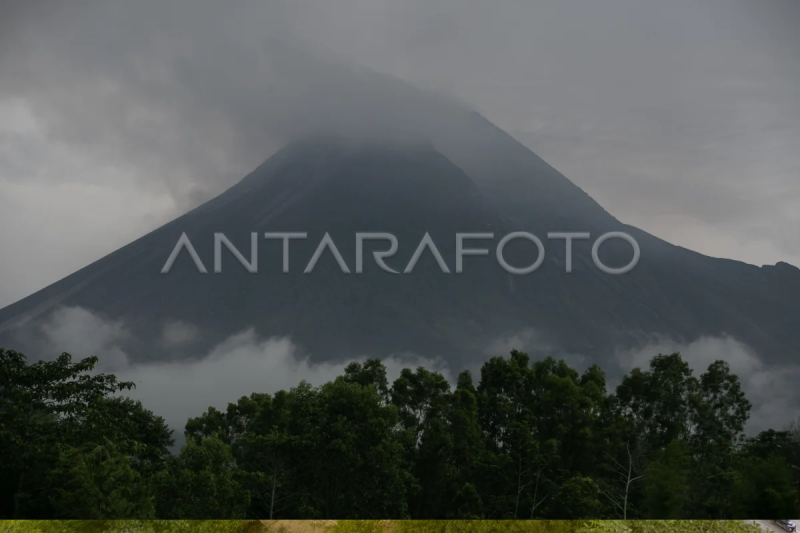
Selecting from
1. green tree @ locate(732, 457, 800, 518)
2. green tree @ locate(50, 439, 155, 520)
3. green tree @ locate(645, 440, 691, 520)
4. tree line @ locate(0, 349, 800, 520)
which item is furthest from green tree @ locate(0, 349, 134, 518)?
green tree @ locate(732, 457, 800, 518)

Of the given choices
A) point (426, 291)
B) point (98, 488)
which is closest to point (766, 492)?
point (98, 488)

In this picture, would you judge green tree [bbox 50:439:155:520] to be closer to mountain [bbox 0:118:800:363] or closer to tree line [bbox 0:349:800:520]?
tree line [bbox 0:349:800:520]

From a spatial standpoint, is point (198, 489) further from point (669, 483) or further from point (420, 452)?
point (669, 483)

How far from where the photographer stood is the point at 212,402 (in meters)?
19.8

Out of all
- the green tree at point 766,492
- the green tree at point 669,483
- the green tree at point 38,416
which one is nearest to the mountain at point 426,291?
the green tree at point 38,416

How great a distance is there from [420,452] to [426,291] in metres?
8.64

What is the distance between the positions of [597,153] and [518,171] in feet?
30.6

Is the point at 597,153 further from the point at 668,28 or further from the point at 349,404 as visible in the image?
the point at 349,404

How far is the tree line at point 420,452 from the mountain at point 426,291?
21.6 feet

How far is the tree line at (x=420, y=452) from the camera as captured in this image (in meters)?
10.2

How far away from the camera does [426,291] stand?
21.2 metres

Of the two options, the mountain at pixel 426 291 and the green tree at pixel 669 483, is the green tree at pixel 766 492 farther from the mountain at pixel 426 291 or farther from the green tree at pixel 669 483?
the mountain at pixel 426 291

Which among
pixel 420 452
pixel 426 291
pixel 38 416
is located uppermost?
pixel 426 291

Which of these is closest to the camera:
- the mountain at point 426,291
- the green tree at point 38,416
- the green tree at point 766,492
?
the green tree at point 766,492
